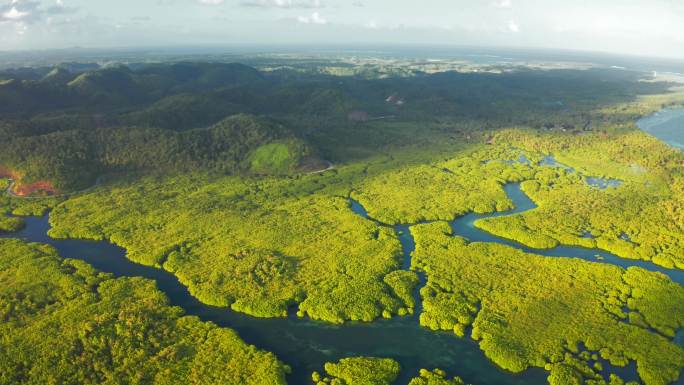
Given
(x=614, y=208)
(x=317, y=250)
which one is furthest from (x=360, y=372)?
(x=614, y=208)

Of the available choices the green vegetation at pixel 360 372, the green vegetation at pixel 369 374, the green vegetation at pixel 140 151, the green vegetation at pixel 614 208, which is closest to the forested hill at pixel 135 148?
the green vegetation at pixel 140 151

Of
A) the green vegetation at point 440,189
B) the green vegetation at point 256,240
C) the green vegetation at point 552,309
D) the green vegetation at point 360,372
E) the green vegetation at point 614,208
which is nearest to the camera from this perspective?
the green vegetation at point 360,372

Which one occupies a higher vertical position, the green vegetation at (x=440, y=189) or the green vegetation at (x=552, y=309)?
the green vegetation at (x=440, y=189)

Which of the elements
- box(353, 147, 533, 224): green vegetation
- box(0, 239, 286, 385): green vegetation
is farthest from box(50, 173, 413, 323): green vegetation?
box(353, 147, 533, 224): green vegetation

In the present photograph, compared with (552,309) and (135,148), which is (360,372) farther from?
(135,148)

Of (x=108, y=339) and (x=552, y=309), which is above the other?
(x=552, y=309)

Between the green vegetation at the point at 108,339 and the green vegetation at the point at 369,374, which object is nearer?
the green vegetation at the point at 108,339

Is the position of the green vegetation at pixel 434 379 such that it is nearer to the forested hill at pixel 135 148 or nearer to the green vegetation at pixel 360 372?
the green vegetation at pixel 360 372
